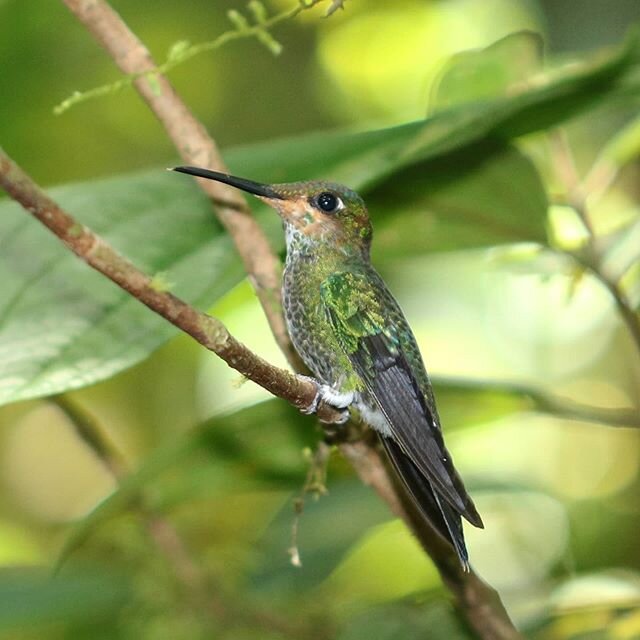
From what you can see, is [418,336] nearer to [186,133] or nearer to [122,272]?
[186,133]

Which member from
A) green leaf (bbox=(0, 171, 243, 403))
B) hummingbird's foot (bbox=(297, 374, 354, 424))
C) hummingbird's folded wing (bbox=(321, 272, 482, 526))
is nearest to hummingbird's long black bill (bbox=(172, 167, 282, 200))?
green leaf (bbox=(0, 171, 243, 403))

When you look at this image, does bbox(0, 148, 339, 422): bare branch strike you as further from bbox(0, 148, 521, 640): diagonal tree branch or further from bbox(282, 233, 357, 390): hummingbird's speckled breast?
bbox(282, 233, 357, 390): hummingbird's speckled breast

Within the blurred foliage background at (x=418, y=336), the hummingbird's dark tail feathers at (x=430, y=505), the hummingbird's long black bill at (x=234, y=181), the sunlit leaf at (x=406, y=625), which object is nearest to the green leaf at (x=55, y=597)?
the blurred foliage background at (x=418, y=336)

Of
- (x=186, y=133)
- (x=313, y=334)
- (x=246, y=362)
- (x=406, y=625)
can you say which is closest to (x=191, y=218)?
(x=186, y=133)

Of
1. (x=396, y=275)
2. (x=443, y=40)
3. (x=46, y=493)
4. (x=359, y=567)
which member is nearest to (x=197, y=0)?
(x=443, y=40)

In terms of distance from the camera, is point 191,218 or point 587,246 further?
point 587,246

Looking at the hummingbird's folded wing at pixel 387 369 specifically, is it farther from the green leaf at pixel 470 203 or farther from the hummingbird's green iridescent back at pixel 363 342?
the green leaf at pixel 470 203

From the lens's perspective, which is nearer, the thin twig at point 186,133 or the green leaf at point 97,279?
the green leaf at point 97,279
